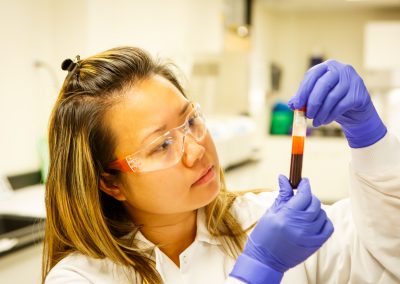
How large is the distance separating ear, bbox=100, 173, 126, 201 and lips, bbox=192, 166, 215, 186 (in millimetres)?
260

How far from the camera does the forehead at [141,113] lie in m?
1.15

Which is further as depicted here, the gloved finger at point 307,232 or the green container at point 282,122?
the green container at point 282,122

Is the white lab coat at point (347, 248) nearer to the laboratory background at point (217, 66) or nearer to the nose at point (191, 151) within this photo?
the nose at point (191, 151)

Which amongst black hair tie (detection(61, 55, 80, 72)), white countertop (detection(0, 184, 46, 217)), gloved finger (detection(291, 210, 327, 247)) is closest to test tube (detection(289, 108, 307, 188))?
gloved finger (detection(291, 210, 327, 247))

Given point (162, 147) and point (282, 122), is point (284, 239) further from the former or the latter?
point (282, 122)

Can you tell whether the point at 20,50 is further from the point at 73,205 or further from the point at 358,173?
the point at 358,173

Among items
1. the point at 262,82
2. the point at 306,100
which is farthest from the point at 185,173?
the point at 262,82

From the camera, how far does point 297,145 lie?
1028 mm

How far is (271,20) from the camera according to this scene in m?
5.66

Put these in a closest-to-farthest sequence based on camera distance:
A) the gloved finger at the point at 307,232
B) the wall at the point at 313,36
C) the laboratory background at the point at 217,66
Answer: the gloved finger at the point at 307,232
the laboratory background at the point at 217,66
the wall at the point at 313,36

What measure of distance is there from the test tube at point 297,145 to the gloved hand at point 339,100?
0.02 meters

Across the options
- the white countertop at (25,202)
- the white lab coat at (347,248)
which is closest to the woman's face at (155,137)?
the white lab coat at (347,248)

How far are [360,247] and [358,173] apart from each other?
8.7 inches

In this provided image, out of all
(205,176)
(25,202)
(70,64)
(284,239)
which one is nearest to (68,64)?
(70,64)
